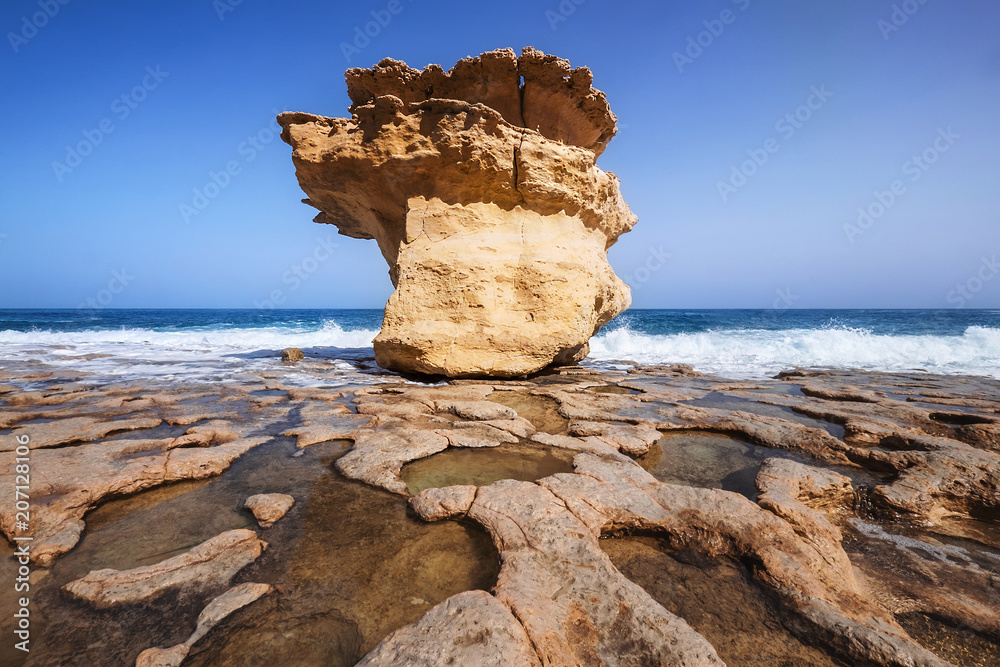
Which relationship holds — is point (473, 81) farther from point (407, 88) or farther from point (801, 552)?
point (801, 552)

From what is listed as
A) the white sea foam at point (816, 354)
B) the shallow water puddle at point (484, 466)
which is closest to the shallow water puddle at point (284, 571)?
the shallow water puddle at point (484, 466)

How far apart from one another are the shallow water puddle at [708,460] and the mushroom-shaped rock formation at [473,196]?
311 cm

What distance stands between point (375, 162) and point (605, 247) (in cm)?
508

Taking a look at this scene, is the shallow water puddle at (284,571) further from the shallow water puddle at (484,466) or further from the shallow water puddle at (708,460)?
the shallow water puddle at (708,460)

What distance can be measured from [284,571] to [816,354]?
1436cm

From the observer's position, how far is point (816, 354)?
11.4 metres

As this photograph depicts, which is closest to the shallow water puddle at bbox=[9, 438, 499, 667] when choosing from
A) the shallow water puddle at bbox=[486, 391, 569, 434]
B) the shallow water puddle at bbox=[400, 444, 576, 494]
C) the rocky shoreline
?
the rocky shoreline

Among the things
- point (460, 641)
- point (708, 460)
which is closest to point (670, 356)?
point (708, 460)

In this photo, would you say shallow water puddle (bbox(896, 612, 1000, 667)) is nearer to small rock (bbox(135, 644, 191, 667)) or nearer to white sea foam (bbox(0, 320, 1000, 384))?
small rock (bbox(135, 644, 191, 667))

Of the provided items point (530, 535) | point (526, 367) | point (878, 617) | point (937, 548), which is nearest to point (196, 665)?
point (530, 535)

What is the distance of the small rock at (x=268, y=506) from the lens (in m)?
2.01

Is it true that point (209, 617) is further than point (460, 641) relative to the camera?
Yes

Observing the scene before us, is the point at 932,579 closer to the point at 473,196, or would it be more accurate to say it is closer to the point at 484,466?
the point at 484,466

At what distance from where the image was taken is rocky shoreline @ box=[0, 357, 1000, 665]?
1.28 meters
